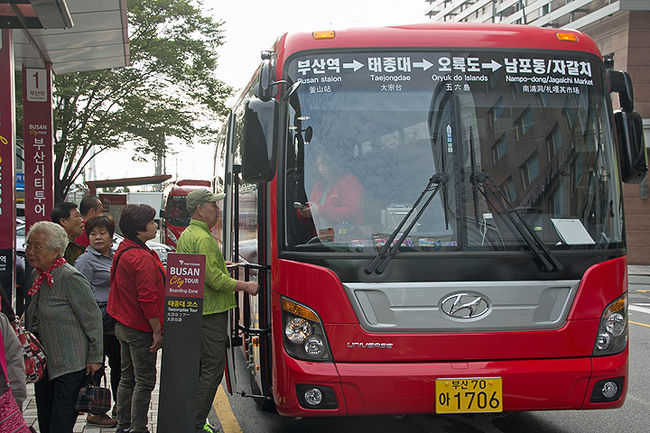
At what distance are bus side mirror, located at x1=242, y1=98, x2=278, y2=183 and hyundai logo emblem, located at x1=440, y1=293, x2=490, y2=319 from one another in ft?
4.56

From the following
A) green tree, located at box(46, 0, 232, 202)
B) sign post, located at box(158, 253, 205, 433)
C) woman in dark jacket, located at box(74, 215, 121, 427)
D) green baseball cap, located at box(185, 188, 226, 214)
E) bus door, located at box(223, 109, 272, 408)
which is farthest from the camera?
green tree, located at box(46, 0, 232, 202)

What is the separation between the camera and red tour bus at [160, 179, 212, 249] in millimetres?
27625

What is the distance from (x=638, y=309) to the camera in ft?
45.8

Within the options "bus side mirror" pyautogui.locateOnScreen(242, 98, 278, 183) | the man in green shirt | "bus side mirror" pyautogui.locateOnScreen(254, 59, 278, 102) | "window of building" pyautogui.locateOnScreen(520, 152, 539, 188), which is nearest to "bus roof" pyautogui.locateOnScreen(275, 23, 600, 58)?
"bus side mirror" pyautogui.locateOnScreen(254, 59, 278, 102)

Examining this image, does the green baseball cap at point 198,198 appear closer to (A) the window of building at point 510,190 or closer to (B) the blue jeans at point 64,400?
(B) the blue jeans at point 64,400

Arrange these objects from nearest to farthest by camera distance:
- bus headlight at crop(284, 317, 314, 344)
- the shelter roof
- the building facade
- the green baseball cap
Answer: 1. bus headlight at crop(284, 317, 314, 344)
2. the green baseball cap
3. the shelter roof
4. the building facade

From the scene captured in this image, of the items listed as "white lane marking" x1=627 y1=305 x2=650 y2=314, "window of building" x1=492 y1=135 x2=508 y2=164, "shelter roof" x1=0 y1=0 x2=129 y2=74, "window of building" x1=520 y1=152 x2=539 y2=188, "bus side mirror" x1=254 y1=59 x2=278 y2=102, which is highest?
"shelter roof" x1=0 y1=0 x2=129 y2=74

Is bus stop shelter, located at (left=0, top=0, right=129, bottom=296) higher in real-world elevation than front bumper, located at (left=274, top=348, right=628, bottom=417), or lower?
higher

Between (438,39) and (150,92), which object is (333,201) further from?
(150,92)

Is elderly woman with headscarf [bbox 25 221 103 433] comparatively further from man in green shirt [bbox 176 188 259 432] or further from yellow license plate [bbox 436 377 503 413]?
yellow license plate [bbox 436 377 503 413]

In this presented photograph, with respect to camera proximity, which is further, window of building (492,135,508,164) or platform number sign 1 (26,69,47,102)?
platform number sign 1 (26,69,47,102)

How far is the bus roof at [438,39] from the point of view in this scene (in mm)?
4805

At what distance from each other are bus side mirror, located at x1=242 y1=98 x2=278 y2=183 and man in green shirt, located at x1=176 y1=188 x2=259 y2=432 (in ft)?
2.30

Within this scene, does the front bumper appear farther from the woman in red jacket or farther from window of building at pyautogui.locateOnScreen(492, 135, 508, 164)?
window of building at pyautogui.locateOnScreen(492, 135, 508, 164)
